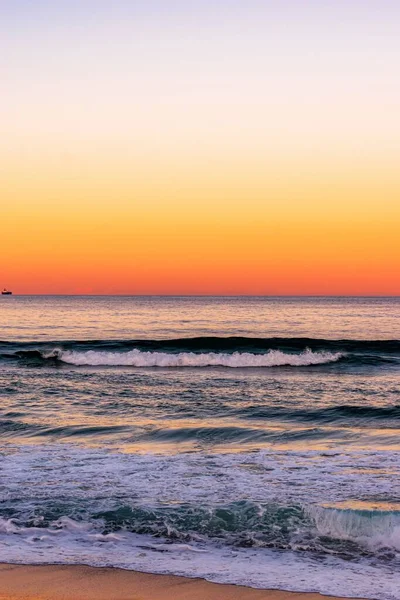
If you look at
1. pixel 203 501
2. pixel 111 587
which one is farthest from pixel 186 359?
pixel 111 587

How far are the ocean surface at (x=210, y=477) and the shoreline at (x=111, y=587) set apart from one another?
0.19m

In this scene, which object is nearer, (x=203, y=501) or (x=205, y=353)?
(x=203, y=501)

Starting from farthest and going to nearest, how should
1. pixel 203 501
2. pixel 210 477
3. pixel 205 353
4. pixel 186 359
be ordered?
pixel 205 353
pixel 186 359
pixel 210 477
pixel 203 501

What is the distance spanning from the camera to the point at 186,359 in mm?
27312

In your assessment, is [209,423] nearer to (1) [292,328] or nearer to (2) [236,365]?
(2) [236,365]

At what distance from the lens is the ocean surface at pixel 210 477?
6641 millimetres

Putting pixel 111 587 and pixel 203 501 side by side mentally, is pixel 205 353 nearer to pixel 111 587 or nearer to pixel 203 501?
pixel 203 501

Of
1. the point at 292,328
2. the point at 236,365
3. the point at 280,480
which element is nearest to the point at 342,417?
the point at 280,480

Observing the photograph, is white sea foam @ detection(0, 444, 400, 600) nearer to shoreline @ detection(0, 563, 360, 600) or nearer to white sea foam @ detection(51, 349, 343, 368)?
shoreline @ detection(0, 563, 360, 600)

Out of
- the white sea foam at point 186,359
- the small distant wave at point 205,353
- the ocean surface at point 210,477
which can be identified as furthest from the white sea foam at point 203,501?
the small distant wave at point 205,353

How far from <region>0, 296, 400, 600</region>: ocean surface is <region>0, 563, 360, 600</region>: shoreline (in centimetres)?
19

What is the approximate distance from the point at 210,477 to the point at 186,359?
1782 centimetres

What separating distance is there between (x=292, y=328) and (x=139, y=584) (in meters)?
41.0

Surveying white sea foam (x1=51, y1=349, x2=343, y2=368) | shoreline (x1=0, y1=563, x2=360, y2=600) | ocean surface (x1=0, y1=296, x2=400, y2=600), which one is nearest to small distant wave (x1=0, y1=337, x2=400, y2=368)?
white sea foam (x1=51, y1=349, x2=343, y2=368)
